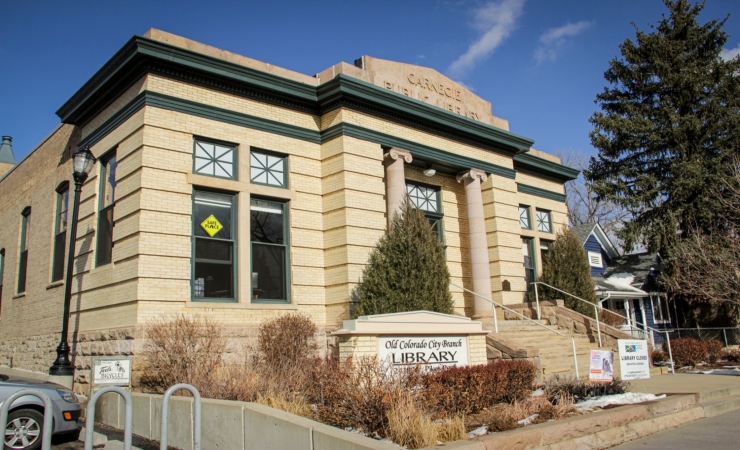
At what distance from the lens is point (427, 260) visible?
1562 cm

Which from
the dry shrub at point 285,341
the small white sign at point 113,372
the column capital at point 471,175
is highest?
the column capital at point 471,175

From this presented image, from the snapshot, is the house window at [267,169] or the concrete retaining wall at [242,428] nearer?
the concrete retaining wall at [242,428]

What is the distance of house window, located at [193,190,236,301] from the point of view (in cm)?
1457

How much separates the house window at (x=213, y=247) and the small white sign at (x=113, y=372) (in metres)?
3.38

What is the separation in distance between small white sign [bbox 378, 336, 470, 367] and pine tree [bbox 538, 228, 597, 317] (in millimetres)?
10169

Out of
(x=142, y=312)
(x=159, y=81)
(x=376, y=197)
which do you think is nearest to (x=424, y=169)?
(x=376, y=197)

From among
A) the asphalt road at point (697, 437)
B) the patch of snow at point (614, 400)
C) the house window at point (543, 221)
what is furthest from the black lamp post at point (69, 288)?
the house window at point (543, 221)

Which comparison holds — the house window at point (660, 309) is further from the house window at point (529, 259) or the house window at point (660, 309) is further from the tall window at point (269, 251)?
the tall window at point (269, 251)

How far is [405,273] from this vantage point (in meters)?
15.4

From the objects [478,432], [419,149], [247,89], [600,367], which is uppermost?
[247,89]

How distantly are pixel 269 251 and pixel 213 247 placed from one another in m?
1.57

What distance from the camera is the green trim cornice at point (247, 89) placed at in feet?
47.8

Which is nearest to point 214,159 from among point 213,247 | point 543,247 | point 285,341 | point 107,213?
point 213,247

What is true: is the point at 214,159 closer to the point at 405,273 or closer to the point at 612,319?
the point at 405,273
